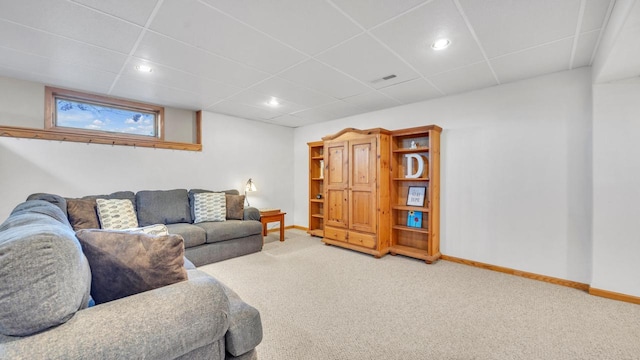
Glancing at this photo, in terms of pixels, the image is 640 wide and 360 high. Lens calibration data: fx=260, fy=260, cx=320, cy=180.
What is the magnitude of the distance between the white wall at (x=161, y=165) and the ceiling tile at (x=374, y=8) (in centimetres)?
345

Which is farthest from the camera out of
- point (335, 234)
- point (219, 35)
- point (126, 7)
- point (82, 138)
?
point (335, 234)

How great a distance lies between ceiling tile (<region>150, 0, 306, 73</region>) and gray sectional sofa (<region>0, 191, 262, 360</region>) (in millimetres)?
1567

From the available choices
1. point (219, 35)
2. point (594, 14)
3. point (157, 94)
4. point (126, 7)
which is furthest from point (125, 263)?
point (594, 14)

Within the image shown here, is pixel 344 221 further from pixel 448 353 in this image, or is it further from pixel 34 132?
pixel 34 132

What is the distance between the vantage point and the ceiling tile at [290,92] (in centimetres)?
325

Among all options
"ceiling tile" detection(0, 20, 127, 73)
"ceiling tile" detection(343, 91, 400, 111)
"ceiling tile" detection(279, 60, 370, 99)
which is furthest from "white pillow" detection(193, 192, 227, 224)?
"ceiling tile" detection(343, 91, 400, 111)

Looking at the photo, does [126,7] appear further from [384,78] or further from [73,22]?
[384,78]

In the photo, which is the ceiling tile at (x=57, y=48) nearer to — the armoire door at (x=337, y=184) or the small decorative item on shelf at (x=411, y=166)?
the armoire door at (x=337, y=184)

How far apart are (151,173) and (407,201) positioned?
3945 millimetres

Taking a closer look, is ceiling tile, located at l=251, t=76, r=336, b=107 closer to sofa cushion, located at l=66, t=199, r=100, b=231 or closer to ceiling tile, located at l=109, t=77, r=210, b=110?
→ ceiling tile, located at l=109, t=77, r=210, b=110

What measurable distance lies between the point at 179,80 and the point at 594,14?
3884 millimetres

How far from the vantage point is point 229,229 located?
3648 mm

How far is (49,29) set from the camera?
80.7 inches

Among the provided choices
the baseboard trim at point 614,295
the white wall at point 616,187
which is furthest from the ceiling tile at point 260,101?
the baseboard trim at point 614,295
